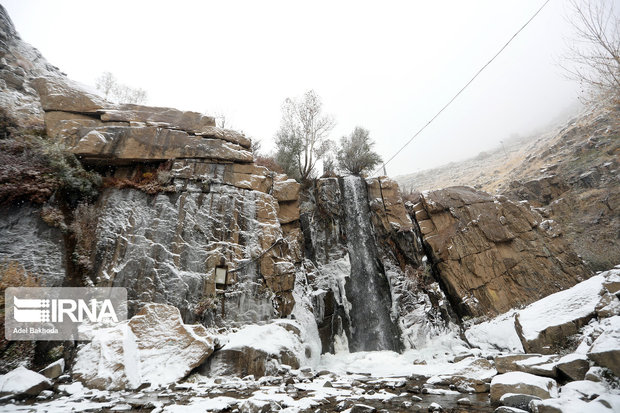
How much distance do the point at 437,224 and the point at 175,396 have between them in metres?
12.7

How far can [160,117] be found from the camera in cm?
1199

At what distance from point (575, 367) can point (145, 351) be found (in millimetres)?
9692

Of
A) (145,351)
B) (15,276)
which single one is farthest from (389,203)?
(15,276)

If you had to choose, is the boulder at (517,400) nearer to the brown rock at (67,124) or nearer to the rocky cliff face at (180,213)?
the rocky cliff face at (180,213)

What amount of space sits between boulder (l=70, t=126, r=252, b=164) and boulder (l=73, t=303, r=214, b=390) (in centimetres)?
638

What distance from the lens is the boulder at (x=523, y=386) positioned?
14.3 feet

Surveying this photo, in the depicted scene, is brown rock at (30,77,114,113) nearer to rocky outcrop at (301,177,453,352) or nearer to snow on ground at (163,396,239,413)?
rocky outcrop at (301,177,453,352)

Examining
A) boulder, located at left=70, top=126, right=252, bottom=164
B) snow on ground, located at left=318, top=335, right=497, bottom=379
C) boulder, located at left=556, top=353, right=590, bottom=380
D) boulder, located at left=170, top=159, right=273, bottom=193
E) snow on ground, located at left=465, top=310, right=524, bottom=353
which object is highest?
boulder, located at left=70, top=126, right=252, bottom=164

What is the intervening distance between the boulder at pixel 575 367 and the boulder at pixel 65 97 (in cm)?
1700

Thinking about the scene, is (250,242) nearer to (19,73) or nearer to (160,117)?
(160,117)

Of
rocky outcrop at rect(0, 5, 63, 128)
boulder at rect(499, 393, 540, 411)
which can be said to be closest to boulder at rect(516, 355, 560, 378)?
boulder at rect(499, 393, 540, 411)

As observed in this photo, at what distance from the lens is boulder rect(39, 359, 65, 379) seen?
20.5 feet

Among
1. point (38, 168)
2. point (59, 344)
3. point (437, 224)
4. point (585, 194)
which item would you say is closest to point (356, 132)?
point (437, 224)

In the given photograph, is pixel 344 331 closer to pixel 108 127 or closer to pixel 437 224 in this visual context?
pixel 437 224
